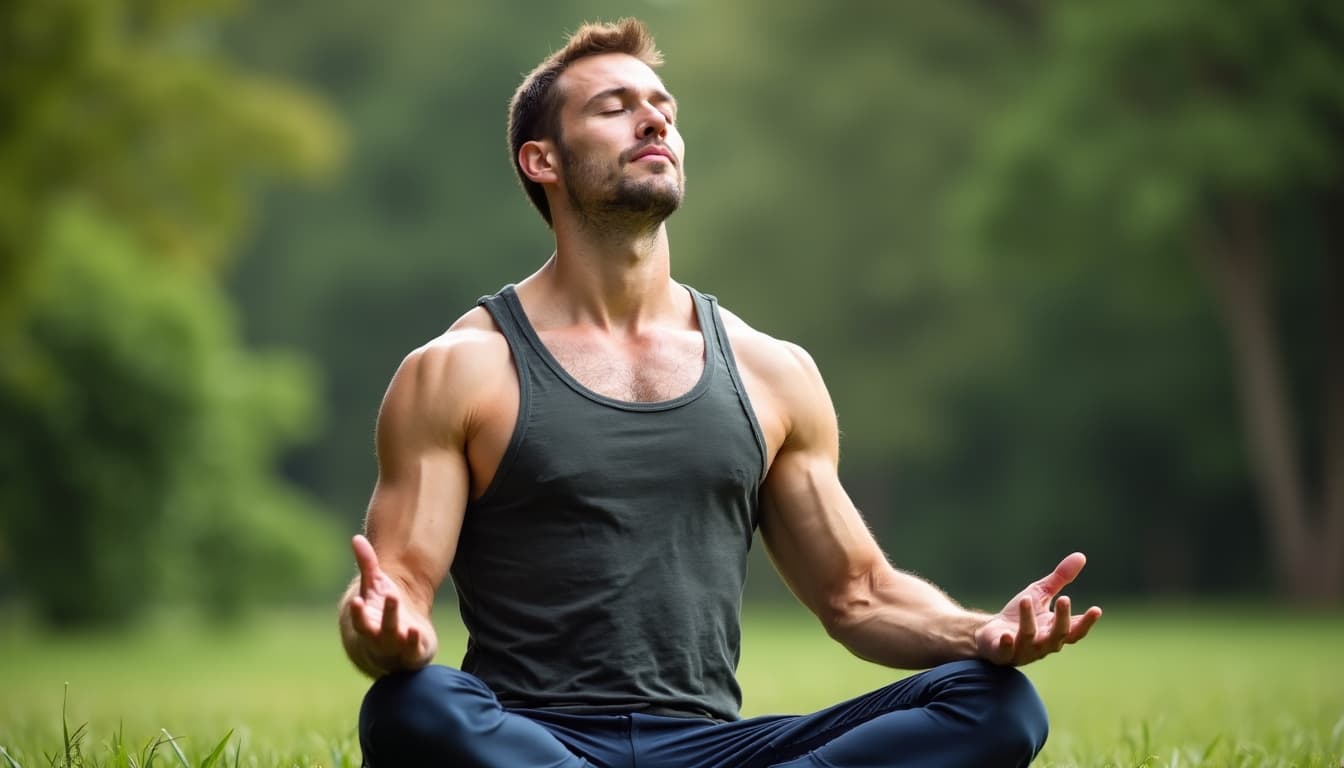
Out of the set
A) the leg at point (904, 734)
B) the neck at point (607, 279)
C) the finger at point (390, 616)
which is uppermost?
the neck at point (607, 279)

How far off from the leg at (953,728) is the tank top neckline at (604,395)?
883 millimetres

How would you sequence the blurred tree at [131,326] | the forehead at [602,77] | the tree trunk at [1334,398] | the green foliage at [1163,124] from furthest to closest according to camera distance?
the tree trunk at [1334,398] < the green foliage at [1163,124] < the blurred tree at [131,326] < the forehead at [602,77]

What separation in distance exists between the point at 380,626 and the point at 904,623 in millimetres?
1375

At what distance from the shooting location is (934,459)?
1251 inches

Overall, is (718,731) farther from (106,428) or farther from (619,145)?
(106,428)

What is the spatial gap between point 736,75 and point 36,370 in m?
14.4

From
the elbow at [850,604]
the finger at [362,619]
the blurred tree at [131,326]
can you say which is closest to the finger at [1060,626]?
the elbow at [850,604]

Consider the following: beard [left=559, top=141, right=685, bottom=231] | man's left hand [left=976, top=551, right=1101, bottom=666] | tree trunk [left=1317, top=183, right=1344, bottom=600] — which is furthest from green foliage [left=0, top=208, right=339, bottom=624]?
man's left hand [left=976, top=551, right=1101, bottom=666]

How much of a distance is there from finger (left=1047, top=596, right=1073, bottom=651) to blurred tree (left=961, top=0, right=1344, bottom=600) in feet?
59.9

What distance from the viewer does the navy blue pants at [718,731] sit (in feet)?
12.4

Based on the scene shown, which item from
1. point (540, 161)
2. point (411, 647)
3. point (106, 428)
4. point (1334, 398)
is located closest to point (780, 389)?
point (540, 161)

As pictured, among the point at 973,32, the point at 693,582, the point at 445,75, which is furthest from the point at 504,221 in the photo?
the point at 693,582

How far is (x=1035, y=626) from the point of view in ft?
12.8

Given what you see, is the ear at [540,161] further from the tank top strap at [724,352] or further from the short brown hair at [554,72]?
the tank top strap at [724,352]
